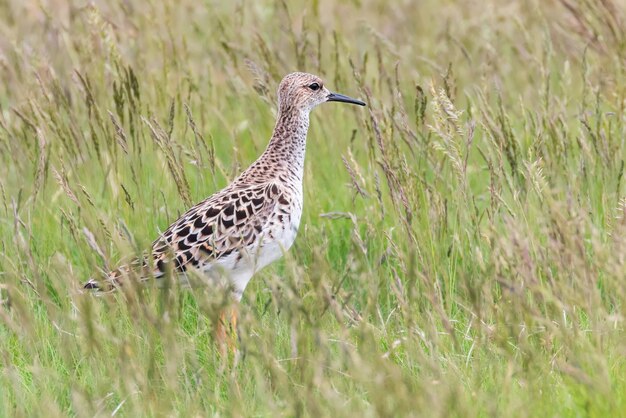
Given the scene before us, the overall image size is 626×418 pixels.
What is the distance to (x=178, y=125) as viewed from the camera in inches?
259

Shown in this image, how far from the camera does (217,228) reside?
467 cm

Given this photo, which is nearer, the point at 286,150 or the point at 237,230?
the point at 237,230

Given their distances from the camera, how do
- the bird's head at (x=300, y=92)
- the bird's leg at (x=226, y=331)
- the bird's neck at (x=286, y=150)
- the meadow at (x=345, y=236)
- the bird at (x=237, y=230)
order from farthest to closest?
the bird's head at (x=300, y=92) < the bird's neck at (x=286, y=150) < the bird at (x=237, y=230) < the bird's leg at (x=226, y=331) < the meadow at (x=345, y=236)

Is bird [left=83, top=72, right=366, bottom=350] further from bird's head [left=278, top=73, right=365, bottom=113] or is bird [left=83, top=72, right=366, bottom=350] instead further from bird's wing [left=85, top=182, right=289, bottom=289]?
bird's head [left=278, top=73, right=365, bottom=113]

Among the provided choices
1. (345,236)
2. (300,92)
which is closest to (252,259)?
(345,236)

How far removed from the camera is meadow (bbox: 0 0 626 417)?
131 inches

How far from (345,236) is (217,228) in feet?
3.09

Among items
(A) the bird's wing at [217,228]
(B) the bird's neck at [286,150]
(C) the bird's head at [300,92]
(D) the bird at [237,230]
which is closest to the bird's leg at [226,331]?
(D) the bird at [237,230]

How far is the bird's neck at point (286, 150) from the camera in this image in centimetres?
507

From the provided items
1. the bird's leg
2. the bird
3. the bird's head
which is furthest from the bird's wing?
the bird's head

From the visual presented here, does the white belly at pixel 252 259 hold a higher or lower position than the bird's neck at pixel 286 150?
lower

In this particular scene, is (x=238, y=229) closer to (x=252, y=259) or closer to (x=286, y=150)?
(x=252, y=259)

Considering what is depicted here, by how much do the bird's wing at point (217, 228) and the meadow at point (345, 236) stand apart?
155 millimetres

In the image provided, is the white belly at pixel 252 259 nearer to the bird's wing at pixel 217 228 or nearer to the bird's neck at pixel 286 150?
the bird's wing at pixel 217 228
